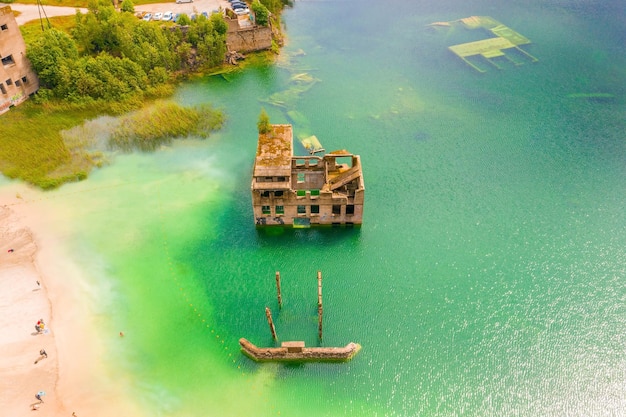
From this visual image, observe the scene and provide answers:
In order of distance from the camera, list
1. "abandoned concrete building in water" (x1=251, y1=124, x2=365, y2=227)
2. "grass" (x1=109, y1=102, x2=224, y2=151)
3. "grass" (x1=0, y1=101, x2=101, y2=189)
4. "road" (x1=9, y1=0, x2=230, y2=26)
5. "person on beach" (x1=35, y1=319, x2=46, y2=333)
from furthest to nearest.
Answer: "road" (x1=9, y1=0, x2=230, y2=26) → "grass" (x1=109, y1=102, x2=224, y2=151) → "grass" (x1=0, y1=101, x2=101, y2=189) → "abandoned concrete building in water" (x1=251, y1=124, x2=365, y2=227) → "person on beach" (x1=35, y1=319, x2=46, y2=333)

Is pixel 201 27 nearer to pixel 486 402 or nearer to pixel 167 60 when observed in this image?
pixel 167 60

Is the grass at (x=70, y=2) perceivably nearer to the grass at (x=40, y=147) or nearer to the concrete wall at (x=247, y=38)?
the concrete wall at (x=247, y=38)

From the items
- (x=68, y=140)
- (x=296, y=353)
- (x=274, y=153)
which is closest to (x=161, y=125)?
(x=68, y=140)

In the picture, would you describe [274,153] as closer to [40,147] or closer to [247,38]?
[40,147]

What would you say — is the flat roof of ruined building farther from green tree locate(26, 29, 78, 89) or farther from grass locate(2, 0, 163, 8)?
grass locate(2, 0, 163, 8)

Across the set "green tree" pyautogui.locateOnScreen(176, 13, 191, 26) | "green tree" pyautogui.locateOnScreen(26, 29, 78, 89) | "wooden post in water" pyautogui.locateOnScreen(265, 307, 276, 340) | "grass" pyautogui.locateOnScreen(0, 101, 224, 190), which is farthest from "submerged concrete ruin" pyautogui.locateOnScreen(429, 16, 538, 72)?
"green tree" pyautogui.locateOnScreen(26, 29, 78, 89)

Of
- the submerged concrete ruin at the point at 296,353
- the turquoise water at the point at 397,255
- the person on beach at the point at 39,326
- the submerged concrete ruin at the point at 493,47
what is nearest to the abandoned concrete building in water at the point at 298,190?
the turquoise water at the point at 397,255
